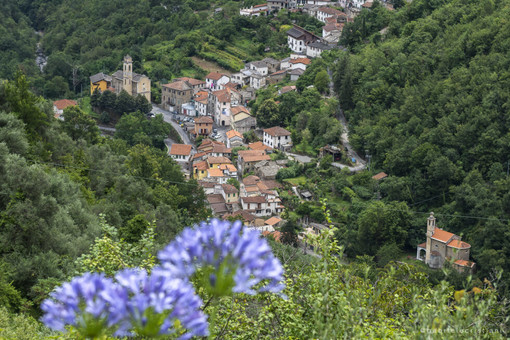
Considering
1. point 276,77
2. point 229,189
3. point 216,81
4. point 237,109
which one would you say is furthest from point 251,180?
point 276,77

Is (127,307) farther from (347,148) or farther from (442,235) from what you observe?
(347,148)

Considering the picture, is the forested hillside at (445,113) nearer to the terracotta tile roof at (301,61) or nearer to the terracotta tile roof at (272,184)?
the terracotta tile roof at (301,61)

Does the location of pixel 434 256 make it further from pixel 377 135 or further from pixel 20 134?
pixel 20 134

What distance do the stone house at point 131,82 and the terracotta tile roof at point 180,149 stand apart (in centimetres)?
885

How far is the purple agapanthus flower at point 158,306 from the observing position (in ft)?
7.77

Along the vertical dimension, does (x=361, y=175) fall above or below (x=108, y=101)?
below

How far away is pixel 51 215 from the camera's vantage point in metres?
12.2

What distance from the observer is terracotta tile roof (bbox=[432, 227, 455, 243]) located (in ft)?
81.3

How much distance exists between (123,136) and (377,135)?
48.7ft

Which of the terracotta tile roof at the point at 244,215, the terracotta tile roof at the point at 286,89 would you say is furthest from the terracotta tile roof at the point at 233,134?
the terracotta tile roof at the point at 244,215

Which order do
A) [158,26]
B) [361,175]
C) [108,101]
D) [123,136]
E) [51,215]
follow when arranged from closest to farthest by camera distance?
[51,215] < [361,175] < [123,136] < [108,101] < [158,26]

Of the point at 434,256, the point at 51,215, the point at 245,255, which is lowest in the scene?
the point at 434,256

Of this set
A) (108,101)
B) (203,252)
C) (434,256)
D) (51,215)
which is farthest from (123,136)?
(203,252)

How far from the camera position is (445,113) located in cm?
3197
